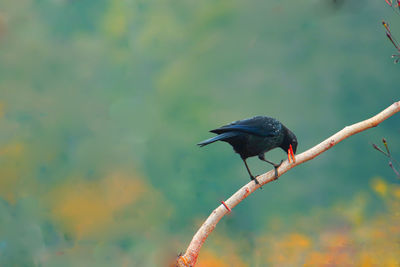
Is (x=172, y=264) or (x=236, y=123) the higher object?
(x=236, y=123)

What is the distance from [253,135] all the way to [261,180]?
1.54 ft

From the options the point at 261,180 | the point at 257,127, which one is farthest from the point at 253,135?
the point at 261,180

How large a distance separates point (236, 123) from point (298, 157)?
1.97 ft

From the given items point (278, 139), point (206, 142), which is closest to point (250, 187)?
point (206, 142)

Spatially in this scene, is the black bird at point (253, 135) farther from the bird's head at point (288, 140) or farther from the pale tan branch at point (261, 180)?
the pale tan branch at point (261, 180)

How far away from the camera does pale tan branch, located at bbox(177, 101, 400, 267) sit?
110 inches

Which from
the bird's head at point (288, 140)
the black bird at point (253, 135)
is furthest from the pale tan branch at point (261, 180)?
the bird's head at point (288, 140)

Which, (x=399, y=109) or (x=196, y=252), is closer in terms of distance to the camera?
(x=196, y=252)

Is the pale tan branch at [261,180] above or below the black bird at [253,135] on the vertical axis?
below

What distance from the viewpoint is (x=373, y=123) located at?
9.82 ft

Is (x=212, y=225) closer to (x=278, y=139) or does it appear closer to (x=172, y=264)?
(x=172, y=264)

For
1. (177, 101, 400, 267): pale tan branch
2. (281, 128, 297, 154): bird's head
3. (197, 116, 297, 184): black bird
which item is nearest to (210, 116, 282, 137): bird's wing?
(197, 116, 297, 184): black bird

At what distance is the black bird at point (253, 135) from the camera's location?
3.33 m

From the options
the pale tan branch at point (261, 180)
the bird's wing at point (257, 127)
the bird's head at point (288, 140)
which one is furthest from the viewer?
the bird's head at point (288, 140)
